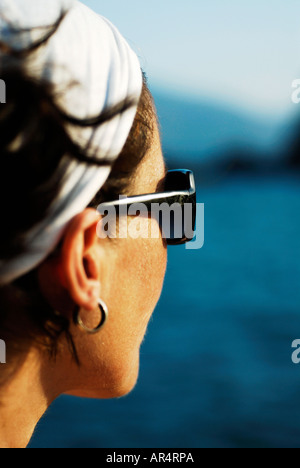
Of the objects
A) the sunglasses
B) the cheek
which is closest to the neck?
the cheek

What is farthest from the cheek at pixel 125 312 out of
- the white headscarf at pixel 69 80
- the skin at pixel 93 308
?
the white headscarf at pixel 69 80

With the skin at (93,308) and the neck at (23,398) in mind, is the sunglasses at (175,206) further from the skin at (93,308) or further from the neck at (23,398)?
the neck at (23,398)

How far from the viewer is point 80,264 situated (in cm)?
164

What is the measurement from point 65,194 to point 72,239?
0.11 meters

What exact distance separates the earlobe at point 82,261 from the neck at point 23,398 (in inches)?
10.4

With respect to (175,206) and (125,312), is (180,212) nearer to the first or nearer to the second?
(175,206)

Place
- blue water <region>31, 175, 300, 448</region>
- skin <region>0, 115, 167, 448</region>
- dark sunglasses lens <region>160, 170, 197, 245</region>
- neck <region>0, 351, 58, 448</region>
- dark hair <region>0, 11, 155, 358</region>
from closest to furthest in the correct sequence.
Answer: dark hair <region>0, 11, 155, 358</region> → skin <region>0, 115, 167, 448</region> → neck <region>0, 351, 58, 448</region> → dark sunglasses lens <region>160, 170, 197, 245</region> → blue water <region>31, 175, 300, 448</region>

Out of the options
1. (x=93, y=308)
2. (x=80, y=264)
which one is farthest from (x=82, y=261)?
(x=93, y=308)

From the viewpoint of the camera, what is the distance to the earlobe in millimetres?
1604

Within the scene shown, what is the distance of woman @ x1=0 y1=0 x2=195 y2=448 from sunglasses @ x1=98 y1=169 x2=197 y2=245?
0.04m

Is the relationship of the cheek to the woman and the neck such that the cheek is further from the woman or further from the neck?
the neck

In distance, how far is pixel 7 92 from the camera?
154 cm

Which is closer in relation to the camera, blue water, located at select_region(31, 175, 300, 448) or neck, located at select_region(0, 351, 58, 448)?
neck, located at select_region(0, 351, 58, 448)

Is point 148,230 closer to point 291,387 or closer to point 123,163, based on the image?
point 123,163
